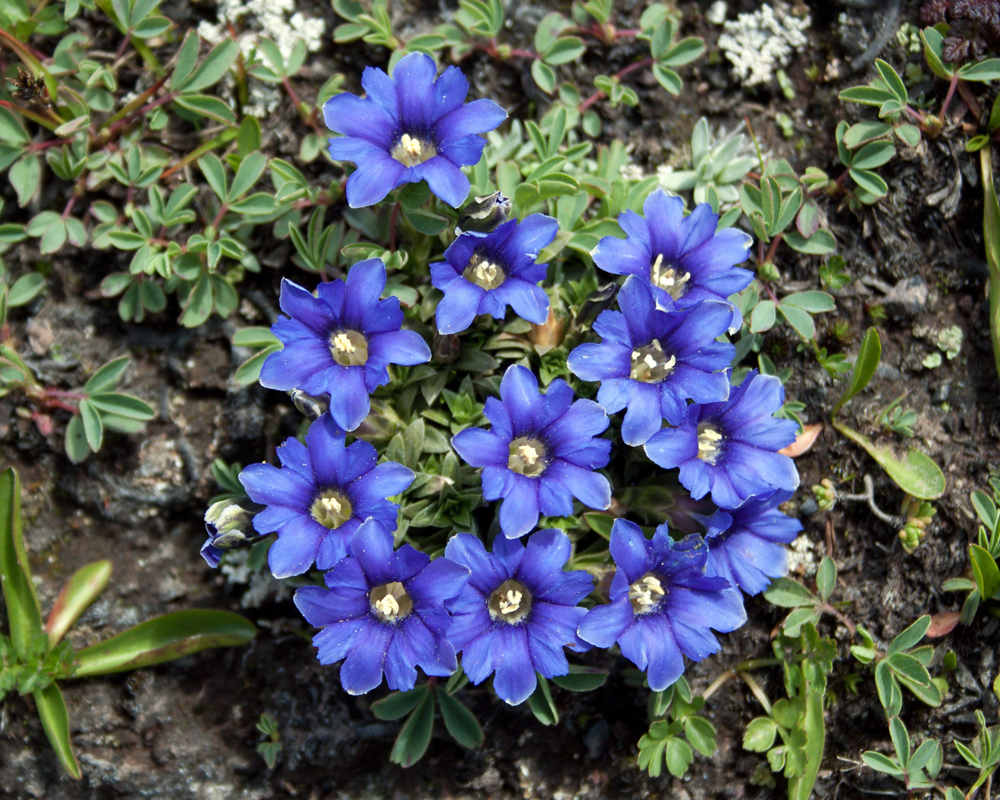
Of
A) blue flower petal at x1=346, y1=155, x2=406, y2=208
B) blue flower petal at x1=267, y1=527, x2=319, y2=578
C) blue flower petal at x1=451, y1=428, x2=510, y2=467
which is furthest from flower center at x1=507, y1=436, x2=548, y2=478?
blue flower petal at x1=346, y1=155, x2=406, y2=208

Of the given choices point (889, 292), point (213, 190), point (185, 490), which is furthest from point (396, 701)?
point (889, 292)

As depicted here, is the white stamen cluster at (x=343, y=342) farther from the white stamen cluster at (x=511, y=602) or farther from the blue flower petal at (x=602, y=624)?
the blue flower petal at (x=602, y=624)

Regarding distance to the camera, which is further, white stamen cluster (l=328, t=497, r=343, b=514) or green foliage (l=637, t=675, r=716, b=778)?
green foliage (l=637, t=675, r=716, b=778)

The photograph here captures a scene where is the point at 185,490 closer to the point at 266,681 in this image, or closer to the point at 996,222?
the point at 266,681

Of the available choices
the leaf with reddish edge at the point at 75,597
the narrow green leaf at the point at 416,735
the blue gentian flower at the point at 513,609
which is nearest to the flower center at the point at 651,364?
the blue gentian flower at the point at 513,609

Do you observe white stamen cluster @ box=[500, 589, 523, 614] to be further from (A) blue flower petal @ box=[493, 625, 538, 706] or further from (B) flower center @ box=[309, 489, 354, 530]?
A: (B) flower center @ box=[309, 489, 354, 530]

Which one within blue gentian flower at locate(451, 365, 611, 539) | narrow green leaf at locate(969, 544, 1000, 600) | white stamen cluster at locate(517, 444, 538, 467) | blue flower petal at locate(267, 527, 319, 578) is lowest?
narrow green leaf at locate(969, 544, 1000, 600)

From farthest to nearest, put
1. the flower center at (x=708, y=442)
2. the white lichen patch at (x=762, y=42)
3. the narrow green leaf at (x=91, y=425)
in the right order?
the white lichen patch at (x=762, y=42)
the narrow green leaf at (x=91, y=425)
the flower center at (x=708, y=442)
